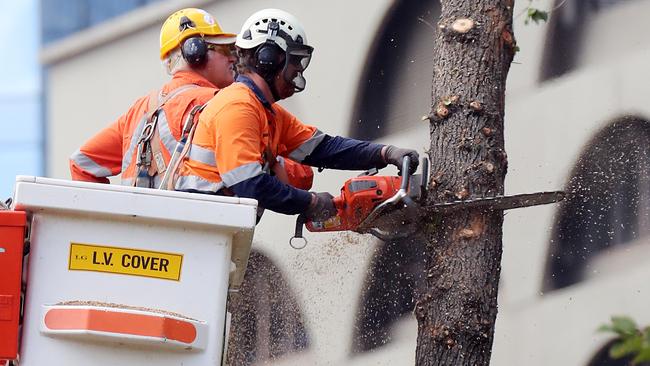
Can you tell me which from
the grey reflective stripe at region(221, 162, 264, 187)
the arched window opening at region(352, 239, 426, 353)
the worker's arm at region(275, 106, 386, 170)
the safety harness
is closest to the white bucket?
the grey reflective stripe at region(221, 162, 264, 187)

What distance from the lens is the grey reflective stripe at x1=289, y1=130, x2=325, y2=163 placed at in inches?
178

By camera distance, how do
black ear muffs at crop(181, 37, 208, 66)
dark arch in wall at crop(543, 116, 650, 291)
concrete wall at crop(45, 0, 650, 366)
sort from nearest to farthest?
black ear muffs at crop(181, 37, 208, 66)
dark arch in wall at crop(543, 116, 650, 291)
concrete wall at crop(45, 0, 650, 366)

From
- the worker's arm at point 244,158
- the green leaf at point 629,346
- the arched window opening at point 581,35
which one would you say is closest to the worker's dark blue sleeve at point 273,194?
the worker's arm at point 244,158

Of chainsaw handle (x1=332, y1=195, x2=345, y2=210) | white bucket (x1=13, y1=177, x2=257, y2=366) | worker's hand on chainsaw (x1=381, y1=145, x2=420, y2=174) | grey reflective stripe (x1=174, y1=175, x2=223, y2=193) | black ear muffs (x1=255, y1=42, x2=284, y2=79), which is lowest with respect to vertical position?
white bucket (x1=13, y1=177, x2=257, y2=366)

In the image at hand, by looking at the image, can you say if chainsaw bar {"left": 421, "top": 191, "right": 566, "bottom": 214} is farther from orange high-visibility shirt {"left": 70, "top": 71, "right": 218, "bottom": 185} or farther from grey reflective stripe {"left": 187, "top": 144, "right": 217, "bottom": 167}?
orange high-visibility shirt {"left": 70, "top": 71, "right": 218, "bottom": 185}

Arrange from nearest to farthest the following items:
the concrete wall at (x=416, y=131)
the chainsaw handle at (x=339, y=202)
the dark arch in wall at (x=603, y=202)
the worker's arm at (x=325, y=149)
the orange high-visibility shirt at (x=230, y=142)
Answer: the orange high-visibility shirt at (x=230, y=142), the chainsaw handle at (x=339, y=202), the worker's arm at (x=325, y=149), the dark arch in wall at (x=603, y=202), the concrete wall at (x=416, y=131)

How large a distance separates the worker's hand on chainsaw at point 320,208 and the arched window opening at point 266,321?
172 centimetres

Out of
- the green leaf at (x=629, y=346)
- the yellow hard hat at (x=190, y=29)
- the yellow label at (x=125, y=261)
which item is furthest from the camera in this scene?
the yellow hard hat at (x=190, y=29)

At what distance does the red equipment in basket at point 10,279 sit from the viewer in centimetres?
291

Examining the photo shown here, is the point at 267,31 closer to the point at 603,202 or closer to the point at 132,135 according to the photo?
the point at 132,135

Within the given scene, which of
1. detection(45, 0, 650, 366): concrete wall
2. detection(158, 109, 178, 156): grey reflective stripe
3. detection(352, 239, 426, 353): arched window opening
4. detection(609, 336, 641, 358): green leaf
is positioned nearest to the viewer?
detection(609, 336, 641, 358): green leaf

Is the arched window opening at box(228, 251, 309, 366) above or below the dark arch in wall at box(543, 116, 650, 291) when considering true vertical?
below

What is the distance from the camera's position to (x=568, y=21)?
5391 millimetres

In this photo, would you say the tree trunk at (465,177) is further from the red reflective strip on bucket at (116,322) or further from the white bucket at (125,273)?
the red reflective strip on bucket at (116,322)
